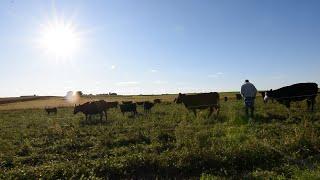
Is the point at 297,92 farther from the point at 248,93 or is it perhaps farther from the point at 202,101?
the point at 202,101

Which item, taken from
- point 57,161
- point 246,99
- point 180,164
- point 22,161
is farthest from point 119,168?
point 246,99

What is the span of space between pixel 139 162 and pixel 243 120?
970 centimetres

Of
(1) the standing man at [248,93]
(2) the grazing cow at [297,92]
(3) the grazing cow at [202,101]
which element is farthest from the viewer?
(3) the grazing cow at [202,101]

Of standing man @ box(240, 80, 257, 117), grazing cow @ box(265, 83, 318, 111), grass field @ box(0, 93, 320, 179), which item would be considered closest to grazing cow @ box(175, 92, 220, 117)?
grazing cow @ box(265, 83, 318, 111)

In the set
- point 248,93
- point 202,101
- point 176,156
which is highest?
point 248,93

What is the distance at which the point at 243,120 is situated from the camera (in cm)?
2073

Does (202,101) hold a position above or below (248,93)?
below

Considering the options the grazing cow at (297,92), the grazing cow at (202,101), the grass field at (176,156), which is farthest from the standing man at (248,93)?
the grass field at (176,156)

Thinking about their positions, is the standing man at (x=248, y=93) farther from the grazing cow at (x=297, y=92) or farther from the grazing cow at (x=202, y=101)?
the grazing cow at (x=297, y=92)

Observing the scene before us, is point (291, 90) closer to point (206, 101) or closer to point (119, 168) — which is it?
point (206, 101)

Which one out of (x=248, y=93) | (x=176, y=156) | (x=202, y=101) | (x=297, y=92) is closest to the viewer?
(x=176, y=156)

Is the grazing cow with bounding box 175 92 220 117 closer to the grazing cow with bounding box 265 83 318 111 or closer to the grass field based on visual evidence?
the grazing cow with bounding box 265 83 318 111

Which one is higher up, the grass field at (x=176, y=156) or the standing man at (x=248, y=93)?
the standing man at (x=248, y=93)

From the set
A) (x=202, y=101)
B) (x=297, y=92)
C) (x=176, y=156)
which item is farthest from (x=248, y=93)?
(x=176, y=156)
